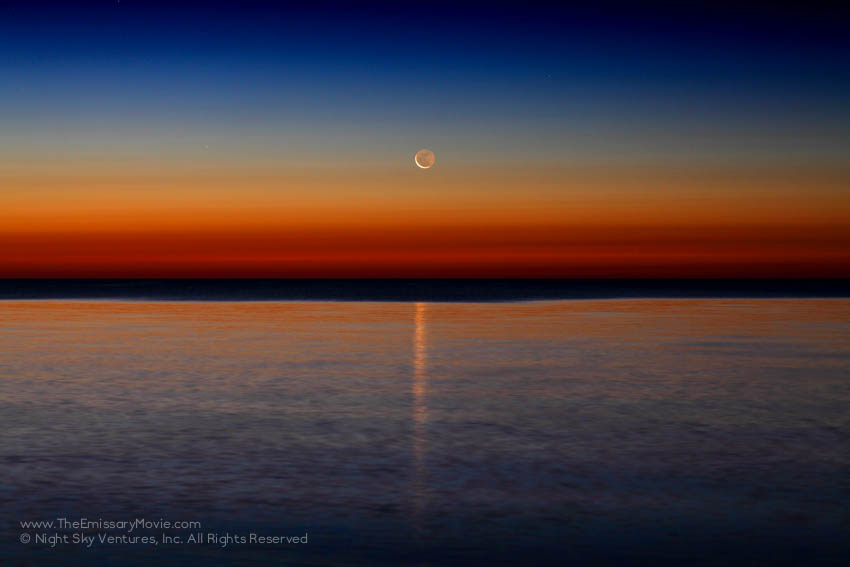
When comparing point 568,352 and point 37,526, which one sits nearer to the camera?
point 37,526

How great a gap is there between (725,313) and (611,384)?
33178 millimetres

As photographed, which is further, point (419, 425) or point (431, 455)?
point (419, 425)

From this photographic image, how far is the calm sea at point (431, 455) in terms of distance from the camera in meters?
9.24

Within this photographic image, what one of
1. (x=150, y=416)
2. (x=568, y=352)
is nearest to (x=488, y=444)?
(x=150, y=416)

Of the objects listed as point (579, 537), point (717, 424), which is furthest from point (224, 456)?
point (717, 424)

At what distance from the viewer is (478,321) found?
46.5 m

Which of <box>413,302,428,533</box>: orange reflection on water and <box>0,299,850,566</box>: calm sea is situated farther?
<box>413,302,428,533</box>: orange reflection on water

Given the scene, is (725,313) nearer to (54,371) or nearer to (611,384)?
(611,384)

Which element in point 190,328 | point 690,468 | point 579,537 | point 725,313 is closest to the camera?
point 579,537

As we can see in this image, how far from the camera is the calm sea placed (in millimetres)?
9242

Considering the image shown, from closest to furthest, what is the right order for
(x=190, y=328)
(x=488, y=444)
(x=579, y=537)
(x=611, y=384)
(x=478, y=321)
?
(x=579, y=537) < (x=488, y=444) < (x=611, y=384) < (x=190, y=328) < (x=478, y=321)

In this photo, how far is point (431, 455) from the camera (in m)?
13.4

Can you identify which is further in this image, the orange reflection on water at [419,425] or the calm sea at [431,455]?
the orange reflection on water at [419,425]

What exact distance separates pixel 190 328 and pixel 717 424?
93.5 ft
